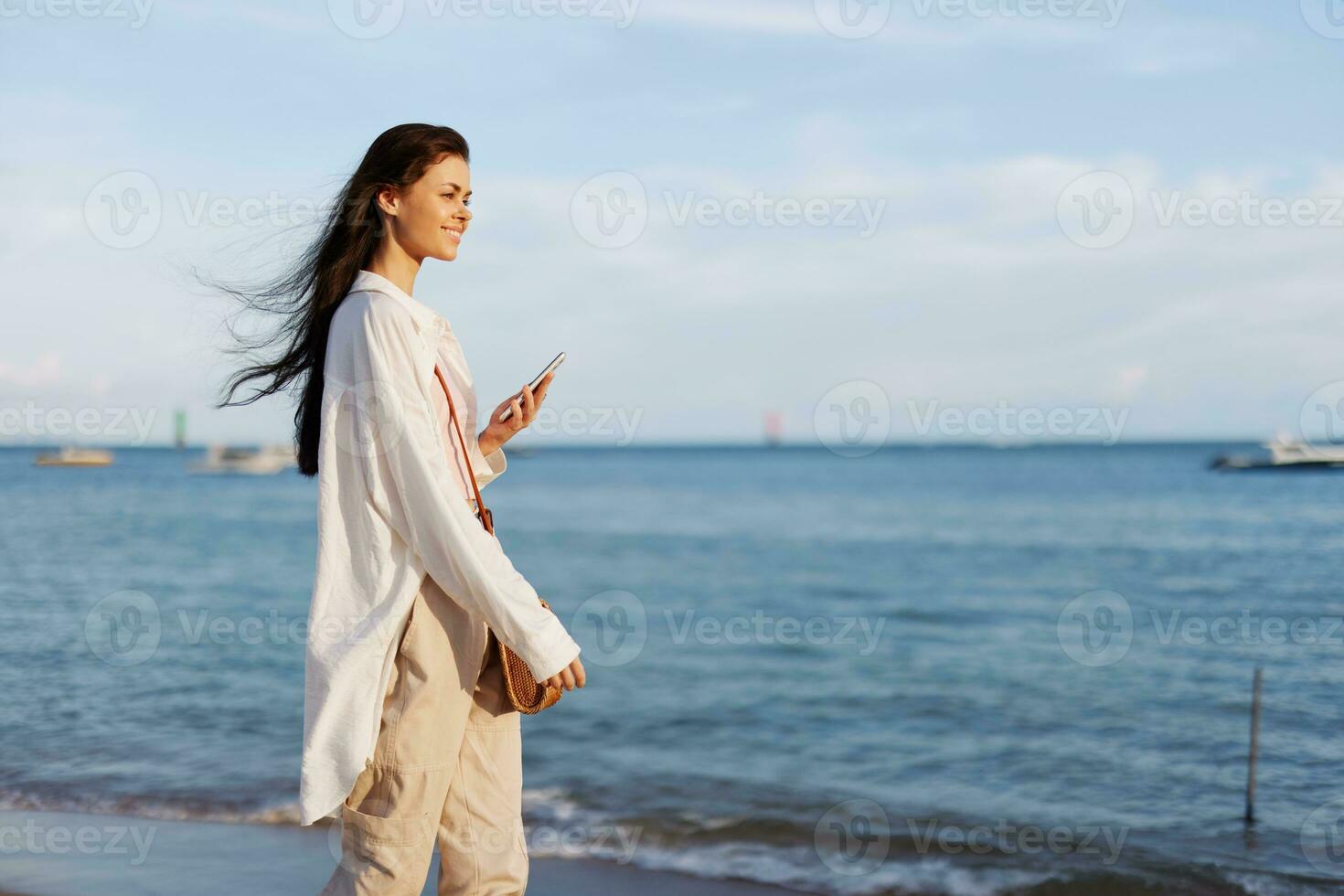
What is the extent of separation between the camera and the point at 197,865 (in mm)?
4625

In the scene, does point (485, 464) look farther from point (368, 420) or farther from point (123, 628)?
point (123, 628)

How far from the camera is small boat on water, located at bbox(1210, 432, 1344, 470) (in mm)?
57250

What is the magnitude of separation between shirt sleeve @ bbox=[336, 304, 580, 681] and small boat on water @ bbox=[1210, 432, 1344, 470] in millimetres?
62399

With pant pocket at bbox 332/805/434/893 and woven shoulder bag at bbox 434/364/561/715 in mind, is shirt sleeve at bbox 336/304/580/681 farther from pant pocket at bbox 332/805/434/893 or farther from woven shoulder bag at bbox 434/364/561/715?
pant pocket at bbox 332/805/434/893

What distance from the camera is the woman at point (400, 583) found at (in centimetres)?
193

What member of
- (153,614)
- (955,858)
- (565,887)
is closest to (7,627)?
(153,614)

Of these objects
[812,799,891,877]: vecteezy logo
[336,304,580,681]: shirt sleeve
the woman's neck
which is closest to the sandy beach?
[812,799,891,877]: vecteezy logo

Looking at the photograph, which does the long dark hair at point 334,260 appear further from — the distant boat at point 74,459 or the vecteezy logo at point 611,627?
the distant boat at point 74,459

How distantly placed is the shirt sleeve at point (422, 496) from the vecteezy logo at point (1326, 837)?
500 centimetres

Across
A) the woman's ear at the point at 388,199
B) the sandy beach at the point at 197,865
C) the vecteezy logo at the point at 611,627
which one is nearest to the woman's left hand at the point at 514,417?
the woman's ear at the point at 388,199

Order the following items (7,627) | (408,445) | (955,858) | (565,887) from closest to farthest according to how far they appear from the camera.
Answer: (408,445) → (565,887) → (955,858) → (7,627)

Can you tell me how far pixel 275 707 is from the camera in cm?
885

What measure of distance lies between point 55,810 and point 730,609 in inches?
436

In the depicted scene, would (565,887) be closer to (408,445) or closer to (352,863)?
(352,863)
